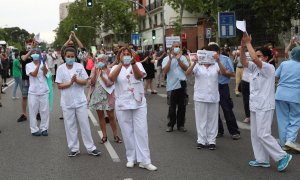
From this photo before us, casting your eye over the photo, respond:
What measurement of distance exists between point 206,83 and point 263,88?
A: 1.56 meters

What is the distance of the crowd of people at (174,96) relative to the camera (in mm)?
6973

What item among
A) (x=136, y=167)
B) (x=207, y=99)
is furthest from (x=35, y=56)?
(x=136, y=167)

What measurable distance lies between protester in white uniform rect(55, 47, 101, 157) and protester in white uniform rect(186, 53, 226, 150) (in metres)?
1.90

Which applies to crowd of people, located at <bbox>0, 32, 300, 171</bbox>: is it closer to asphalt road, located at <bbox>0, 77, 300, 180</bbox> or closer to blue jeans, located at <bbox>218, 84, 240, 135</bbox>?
blue jeans, located at <bbox>218, 84, 240, 135</bbox>

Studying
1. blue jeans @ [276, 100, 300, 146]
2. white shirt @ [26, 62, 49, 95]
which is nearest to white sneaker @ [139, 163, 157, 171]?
blue jeans @ [276, 100, 300, 146]

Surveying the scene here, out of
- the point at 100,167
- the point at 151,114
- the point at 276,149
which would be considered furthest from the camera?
the point at 151,114

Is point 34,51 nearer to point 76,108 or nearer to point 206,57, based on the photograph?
point 76,108

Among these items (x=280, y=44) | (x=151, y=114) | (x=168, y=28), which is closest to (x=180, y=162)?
(x=151, y=114)

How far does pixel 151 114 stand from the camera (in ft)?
44.0

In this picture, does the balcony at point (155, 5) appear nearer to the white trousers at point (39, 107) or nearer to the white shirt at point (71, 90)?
the white trousers at point (39, 107)

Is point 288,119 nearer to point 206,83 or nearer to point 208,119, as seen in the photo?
point 208,119

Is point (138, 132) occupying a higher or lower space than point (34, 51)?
lower

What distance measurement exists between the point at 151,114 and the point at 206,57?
17.4ft

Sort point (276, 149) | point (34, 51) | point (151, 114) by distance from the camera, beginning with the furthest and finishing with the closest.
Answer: point (151, 114) → point (34, 51) → point (276, 149)
